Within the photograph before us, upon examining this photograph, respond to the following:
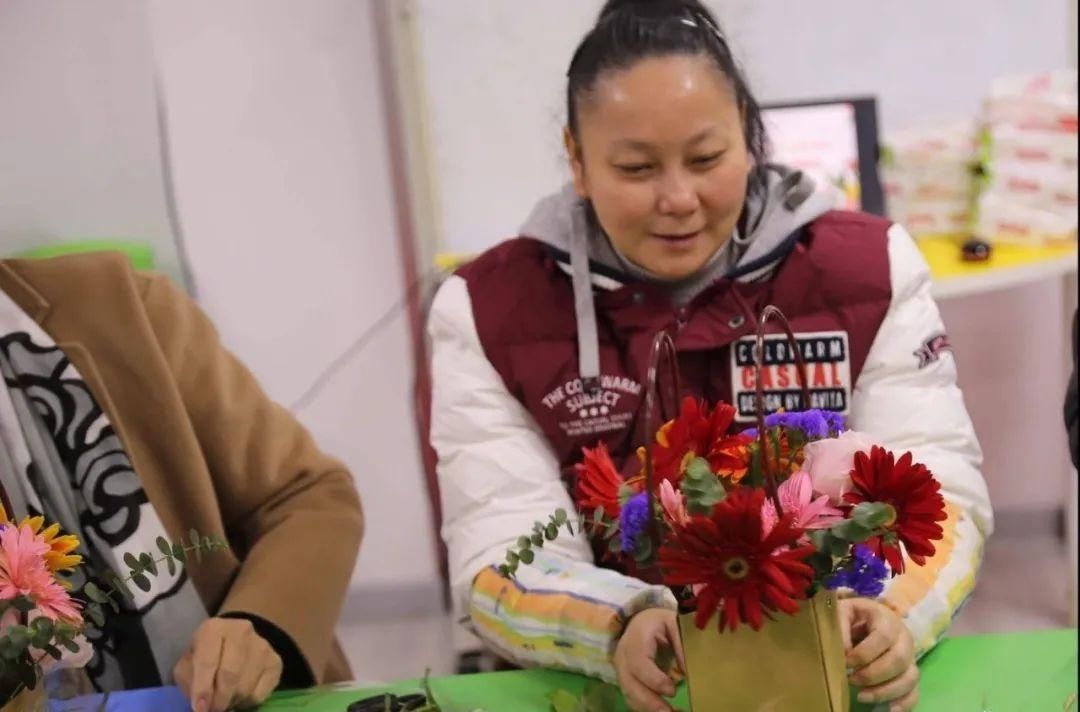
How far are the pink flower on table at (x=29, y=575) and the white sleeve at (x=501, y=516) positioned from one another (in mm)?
321

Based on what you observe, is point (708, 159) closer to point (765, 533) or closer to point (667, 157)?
point (667, 157)

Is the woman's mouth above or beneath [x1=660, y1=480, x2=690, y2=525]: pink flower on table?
above

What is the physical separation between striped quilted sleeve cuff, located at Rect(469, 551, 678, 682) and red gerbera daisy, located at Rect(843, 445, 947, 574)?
0.18 metres

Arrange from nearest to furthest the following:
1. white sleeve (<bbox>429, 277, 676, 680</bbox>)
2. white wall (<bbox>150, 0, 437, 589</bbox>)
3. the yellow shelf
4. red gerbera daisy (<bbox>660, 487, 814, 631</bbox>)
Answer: red gerbera daisy (<bbox>660, 487, 814, 631</bbox>)
white sleeve (<bbox>429, 277, 676, 680</bbox>)
white wall (<bbox>150, 0, 437, 589</bbox>)
the yellow shelf

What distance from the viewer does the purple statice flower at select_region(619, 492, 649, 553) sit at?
641 mm

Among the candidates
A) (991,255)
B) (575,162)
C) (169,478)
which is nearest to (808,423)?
(575,162)

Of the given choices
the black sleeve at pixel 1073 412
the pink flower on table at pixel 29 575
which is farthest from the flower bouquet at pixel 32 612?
the black sleeve at pixel 1073 412

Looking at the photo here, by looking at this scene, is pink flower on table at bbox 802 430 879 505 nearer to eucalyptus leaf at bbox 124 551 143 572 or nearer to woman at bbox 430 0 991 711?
woman at bbox 430 0 991 711

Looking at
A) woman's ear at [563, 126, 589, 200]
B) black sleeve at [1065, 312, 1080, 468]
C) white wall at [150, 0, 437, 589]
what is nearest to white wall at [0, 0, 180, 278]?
white wall at [150, 0, 437, 589]

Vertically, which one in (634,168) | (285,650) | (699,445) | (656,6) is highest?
(656,6)

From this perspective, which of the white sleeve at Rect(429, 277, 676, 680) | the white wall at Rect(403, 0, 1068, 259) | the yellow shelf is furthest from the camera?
the yellow shelf

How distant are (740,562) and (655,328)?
0.35 m

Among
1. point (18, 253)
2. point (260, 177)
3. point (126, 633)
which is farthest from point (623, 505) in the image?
point (260, 177)

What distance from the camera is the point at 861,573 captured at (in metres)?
0.63
